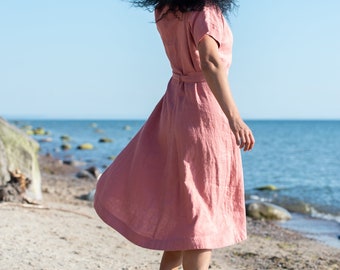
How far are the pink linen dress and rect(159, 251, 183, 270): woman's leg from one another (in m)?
0.27

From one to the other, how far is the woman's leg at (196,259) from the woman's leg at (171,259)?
0.24 metres

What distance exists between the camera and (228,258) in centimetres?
730

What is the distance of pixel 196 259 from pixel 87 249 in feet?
10.0

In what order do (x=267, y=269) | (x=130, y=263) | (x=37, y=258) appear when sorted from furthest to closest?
(x=267, y=269) → (x=130, y=263) → (x=37, y=258)

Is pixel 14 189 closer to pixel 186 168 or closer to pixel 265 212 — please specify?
pixel 186 168

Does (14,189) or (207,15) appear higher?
(207,15)

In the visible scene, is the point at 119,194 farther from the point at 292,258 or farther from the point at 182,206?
the point at 292,258

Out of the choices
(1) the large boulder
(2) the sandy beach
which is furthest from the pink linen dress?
(1) the large boulder

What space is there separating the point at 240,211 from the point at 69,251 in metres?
2.85

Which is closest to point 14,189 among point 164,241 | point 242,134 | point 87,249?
point 87,249

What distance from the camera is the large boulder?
390 inches

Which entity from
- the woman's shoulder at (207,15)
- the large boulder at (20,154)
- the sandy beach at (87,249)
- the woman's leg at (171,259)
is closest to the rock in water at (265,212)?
the sandy beach at (87,249)

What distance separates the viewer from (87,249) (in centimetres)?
646

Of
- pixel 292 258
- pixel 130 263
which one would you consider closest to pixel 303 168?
pixel 292 258
